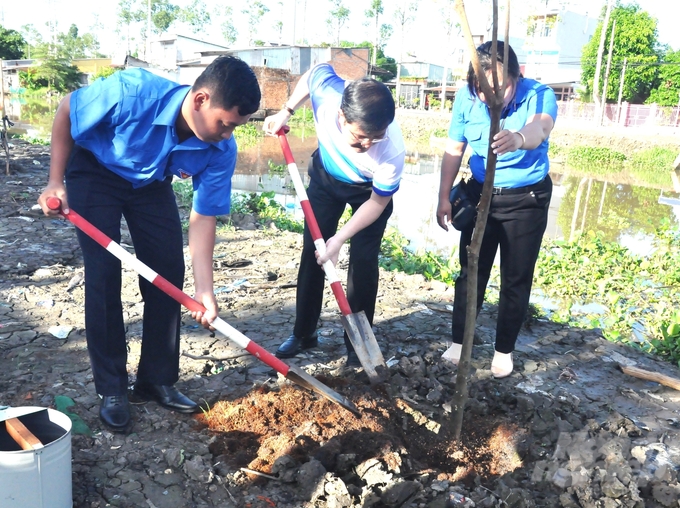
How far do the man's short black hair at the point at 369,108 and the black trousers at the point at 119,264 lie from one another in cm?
86

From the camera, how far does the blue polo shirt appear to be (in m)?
2.12

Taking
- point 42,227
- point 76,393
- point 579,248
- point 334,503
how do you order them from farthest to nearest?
point 579,248
point 42,227
point 76,393
point 334,503

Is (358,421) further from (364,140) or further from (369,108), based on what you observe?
(369,108)

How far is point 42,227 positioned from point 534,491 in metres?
5.14

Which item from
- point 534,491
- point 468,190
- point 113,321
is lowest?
point 534,491

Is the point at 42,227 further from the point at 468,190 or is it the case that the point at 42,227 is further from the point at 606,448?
the point at 606,448

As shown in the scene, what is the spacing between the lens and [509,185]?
288 cm

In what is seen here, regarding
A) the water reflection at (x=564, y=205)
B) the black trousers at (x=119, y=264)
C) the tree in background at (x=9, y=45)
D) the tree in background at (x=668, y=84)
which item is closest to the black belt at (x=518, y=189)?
the black trousers at (x=119, y=264)

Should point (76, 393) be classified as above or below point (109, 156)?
below

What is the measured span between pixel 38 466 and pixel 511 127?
2.37m

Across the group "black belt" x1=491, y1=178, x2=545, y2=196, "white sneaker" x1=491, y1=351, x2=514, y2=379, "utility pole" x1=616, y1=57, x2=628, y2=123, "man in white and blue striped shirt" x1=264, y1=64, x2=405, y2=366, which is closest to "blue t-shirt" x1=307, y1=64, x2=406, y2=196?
"man in white and blue striped shirt" x1=264, y1=64, x2=405, y2=366

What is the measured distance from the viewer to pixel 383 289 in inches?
186

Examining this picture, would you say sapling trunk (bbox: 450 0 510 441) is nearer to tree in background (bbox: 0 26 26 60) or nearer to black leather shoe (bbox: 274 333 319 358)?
black leather shoe (bbox: 274 333 319 358)

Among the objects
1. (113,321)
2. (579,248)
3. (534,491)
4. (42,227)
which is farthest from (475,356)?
(42,227)
